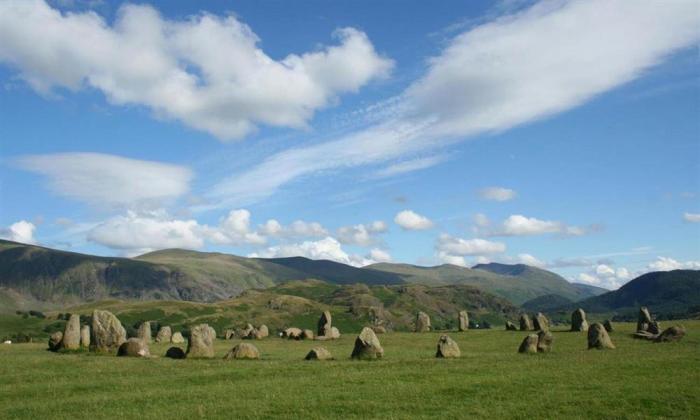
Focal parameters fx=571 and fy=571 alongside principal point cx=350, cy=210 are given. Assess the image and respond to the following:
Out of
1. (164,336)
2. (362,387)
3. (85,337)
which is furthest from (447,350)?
(164,336)

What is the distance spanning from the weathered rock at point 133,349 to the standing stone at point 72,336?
6.60 metres

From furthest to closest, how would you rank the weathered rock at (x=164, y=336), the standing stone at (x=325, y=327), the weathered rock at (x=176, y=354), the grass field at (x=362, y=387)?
1. the standing stone at (x=325, y=327)
2. the weathered rock at (x=164, y=336)
3. the weathered rock at (x=176, y=354)
4. the grass field at (x=362, y=387)

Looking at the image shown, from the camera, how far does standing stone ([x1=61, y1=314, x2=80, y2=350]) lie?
4709 centimetres

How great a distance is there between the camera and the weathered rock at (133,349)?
4241 cm

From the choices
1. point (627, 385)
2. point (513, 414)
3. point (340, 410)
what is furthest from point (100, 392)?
point (627, 385)

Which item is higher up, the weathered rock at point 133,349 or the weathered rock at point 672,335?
the weathered rock at point 672,335

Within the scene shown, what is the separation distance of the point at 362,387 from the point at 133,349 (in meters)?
23.5

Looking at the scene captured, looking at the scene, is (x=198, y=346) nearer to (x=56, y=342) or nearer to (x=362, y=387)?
(x=56, y=342)

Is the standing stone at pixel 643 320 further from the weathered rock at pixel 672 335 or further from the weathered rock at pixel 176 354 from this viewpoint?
the weathered rock at pixel 176 354

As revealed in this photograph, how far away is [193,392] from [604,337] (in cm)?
3240

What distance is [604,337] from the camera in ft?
145

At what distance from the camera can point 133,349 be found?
42.7m

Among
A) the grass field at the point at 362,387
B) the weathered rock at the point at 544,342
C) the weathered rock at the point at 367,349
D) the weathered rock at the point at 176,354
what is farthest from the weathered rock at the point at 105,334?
the weathered rock at the point at 544,342

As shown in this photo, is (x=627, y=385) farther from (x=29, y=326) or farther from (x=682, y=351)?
(x=29, y=326)
